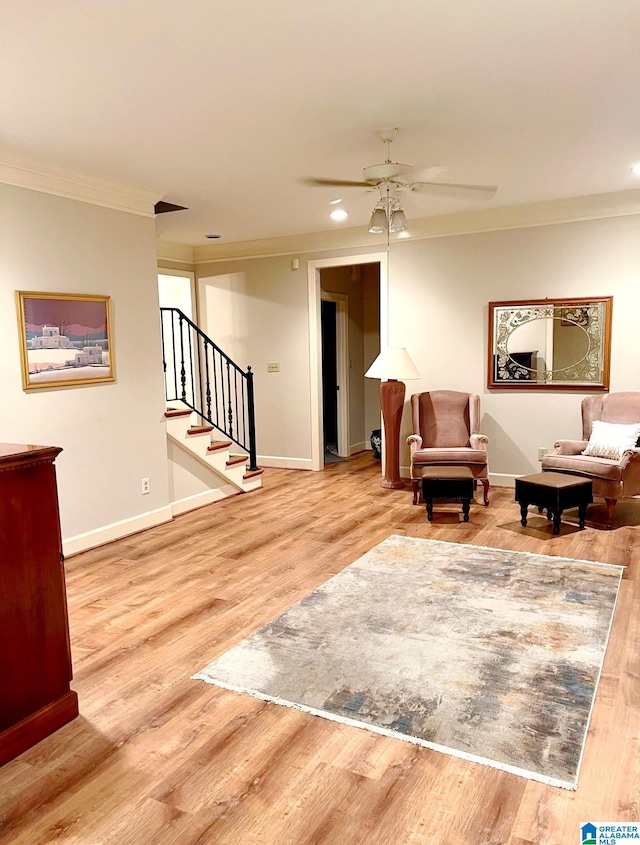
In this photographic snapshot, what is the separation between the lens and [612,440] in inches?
194

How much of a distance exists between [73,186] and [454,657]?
3824mm

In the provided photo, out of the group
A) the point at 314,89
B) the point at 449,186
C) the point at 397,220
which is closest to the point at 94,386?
the point at 397,220

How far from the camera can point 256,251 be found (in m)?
7.12

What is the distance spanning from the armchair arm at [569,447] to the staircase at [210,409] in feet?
9.58

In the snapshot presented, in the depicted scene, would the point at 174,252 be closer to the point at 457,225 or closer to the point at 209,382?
the point at 209,382

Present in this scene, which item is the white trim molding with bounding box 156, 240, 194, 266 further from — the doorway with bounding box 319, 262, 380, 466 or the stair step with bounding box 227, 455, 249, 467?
the stair step with bounding box 227, 455, 249, 467

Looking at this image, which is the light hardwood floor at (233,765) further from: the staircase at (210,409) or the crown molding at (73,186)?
the crown molding at (73,186)

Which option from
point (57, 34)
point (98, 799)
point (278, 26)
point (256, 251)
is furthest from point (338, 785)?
point (256, 251)

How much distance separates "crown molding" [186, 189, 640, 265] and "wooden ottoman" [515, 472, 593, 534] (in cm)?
241

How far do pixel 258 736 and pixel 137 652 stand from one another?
92 cm

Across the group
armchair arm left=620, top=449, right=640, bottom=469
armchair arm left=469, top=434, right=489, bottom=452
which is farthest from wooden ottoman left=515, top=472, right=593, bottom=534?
armchair arm left=469, top=434, right=489, bottom=452

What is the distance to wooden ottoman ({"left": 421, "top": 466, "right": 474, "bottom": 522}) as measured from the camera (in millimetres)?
4848

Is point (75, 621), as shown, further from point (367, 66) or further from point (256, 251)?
point (256, 251)

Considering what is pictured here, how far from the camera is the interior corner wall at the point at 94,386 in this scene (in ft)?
12.7
